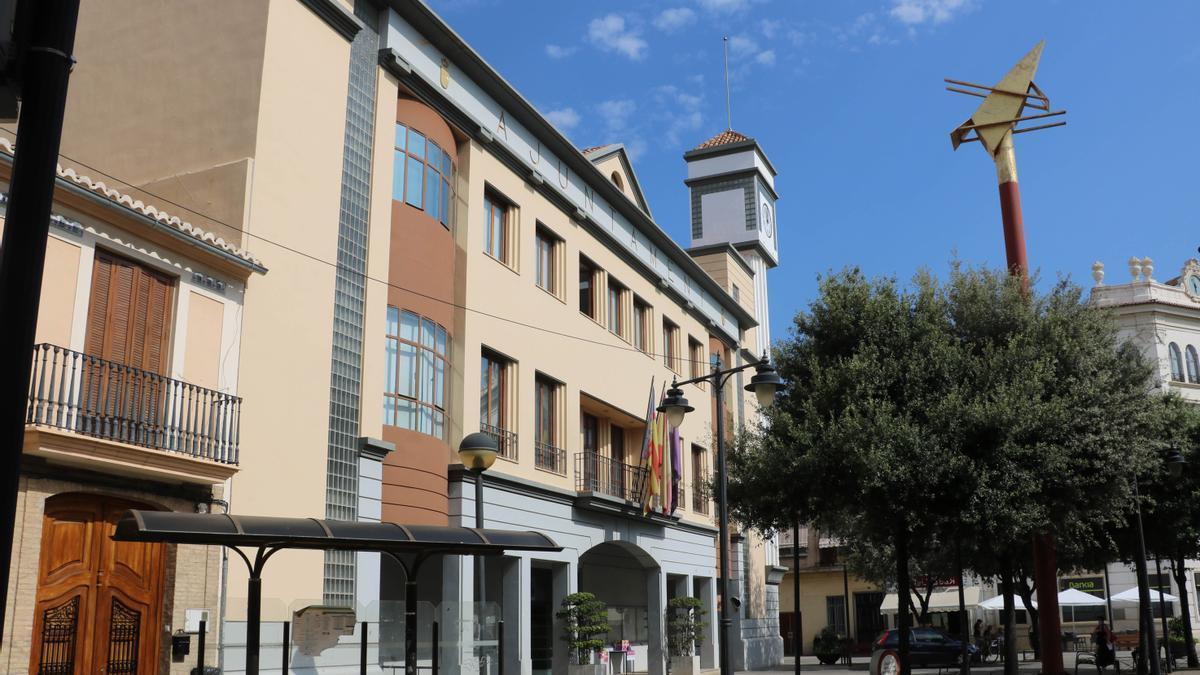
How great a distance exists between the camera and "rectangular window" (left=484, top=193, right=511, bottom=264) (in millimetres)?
23281

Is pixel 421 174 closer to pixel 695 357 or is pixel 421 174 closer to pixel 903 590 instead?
pixel 903 590

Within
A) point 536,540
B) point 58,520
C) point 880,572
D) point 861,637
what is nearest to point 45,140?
point 536,540

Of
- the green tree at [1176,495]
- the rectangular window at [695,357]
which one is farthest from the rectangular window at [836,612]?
the green tree at [1176,495]

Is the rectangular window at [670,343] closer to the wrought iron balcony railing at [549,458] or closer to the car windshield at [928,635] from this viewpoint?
the wrought iron balcony railing at [549,458]

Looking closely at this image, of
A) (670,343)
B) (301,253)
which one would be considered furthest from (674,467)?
(301,253)

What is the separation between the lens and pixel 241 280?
15977 millimetres

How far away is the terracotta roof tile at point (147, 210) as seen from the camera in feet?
43.4

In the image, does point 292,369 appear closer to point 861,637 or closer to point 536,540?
point 536,540

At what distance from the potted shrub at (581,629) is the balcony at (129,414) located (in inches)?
429

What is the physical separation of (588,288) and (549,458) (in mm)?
5331

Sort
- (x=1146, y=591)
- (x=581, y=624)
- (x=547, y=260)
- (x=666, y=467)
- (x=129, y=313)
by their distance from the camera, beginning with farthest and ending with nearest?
1. (x=666, y=467)
2. (x=547, y=260)
3. (x=1146, y=591)
4. (x=581, y=624)
5. (x=129, y=313)

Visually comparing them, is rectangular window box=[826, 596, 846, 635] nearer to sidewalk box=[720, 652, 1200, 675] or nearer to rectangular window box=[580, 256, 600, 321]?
sidewalk box=[720, 652, 1200, 675]

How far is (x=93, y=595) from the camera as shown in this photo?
13.5 metres

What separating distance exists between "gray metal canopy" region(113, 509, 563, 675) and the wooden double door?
9.20 feet
